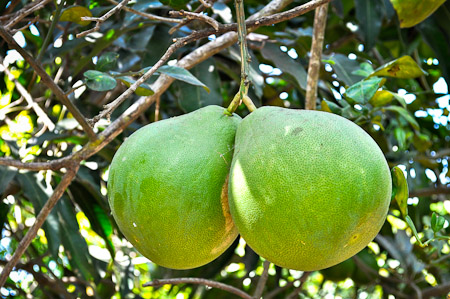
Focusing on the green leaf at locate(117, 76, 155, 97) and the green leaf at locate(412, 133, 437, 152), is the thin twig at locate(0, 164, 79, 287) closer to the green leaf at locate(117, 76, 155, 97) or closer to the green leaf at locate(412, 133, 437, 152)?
the green leaf at locate(117, 76, 155, 97)

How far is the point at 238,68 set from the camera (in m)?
2.51

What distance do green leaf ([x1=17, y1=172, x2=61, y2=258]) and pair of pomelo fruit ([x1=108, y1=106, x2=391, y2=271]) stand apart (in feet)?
2.81

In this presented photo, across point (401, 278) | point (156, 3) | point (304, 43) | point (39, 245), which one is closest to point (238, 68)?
point (304, 43)

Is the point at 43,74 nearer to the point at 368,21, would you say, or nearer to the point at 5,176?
the point at 5,176

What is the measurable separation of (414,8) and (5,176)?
4.67 ft

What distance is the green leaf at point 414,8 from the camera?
1.76 meters

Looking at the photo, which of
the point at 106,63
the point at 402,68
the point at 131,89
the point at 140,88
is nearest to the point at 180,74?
the point at 140,88

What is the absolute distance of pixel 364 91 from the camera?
1744mm

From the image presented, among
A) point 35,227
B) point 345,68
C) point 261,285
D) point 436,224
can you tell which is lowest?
point 261,285

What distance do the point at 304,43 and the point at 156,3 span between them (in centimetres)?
59

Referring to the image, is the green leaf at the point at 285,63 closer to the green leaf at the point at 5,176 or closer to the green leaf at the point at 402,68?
the green leaf at the point at 402,68

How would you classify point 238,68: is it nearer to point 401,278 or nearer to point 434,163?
point 434,163

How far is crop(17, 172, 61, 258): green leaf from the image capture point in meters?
1.96

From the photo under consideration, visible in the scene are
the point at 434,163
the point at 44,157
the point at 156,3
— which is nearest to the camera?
the point at 156,3
